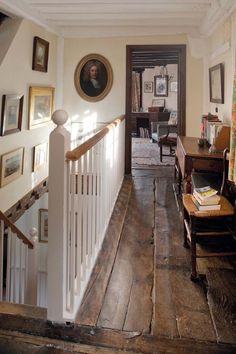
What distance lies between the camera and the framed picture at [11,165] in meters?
3.94

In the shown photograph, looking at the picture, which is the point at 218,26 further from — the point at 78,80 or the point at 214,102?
the point at 78,80

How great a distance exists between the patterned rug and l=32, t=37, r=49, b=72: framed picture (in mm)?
2354

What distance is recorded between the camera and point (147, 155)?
24.3ft

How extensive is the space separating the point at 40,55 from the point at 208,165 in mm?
2927

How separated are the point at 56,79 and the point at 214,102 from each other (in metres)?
2.49

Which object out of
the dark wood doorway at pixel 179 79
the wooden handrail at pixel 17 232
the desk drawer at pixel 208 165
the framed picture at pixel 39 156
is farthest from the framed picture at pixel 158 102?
the wooden handrail at pixel 17 232

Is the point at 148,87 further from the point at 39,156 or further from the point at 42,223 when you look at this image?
the point at 42,223

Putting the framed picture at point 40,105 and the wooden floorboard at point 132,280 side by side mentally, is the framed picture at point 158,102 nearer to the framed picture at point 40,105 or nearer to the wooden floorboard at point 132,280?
the framed picture at point 40,105

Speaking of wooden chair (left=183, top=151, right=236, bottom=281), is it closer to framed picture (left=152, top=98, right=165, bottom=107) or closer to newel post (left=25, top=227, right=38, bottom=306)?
newel post (left=25, top=227, right=38, bottom=306)

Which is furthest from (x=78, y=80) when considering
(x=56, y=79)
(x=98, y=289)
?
(x=98, y=289)

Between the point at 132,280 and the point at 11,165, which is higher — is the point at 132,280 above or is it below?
below

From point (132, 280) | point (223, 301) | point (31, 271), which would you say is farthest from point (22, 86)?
point (223, 301)

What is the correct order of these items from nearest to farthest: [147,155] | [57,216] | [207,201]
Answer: [57,216]
[207,201]
[147,155]

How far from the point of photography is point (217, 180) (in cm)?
332
